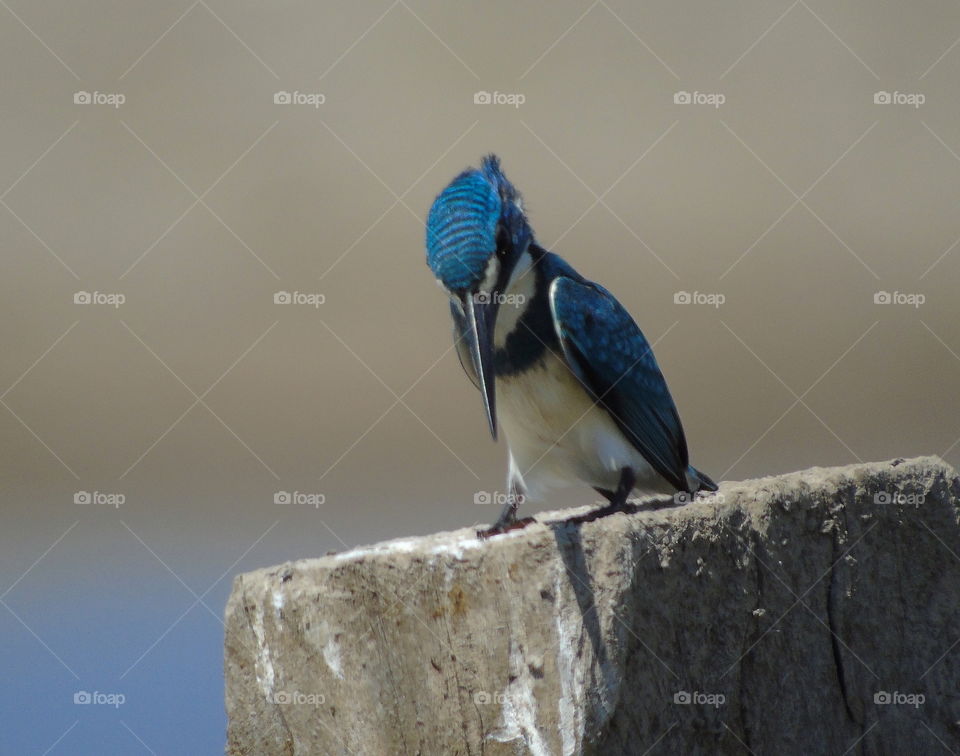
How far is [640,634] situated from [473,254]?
1416mm

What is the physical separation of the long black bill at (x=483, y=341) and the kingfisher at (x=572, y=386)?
32 cm

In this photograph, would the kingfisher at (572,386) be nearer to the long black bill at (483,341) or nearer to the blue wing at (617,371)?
the blue wing at (617,371)

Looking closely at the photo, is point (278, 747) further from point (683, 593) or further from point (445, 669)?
point (683, 593)

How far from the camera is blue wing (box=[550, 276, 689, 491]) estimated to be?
470cm

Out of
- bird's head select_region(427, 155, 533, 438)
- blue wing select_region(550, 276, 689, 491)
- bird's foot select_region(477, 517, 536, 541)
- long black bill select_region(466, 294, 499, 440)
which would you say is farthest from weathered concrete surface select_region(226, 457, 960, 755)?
blue wing select_region(550, 276, 689, 491)

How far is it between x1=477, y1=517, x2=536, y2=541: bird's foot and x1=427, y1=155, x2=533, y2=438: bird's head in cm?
39

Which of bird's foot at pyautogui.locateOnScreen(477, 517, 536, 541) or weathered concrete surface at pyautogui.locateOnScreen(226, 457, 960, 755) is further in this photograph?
bird's foot at pyautogui.locateOnScreen(477, 517, 536, 541)

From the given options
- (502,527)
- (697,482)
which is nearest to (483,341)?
(502,527)

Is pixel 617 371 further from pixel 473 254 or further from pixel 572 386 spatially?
pixel 473 254

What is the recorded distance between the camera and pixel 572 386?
474 centimetres

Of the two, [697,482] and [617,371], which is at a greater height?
[617,371]

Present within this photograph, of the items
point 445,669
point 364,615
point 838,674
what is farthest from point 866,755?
point 364,615

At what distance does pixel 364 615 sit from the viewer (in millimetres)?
3377

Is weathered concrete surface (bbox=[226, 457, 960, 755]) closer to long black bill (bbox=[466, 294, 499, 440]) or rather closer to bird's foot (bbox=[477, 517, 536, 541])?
bird's foot (bbox=[477, 517, 536, 541])
